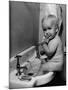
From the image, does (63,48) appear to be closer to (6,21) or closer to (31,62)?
(31,62)

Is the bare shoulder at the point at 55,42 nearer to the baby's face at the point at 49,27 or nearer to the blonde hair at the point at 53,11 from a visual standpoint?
the baby's face at the point at 49,27

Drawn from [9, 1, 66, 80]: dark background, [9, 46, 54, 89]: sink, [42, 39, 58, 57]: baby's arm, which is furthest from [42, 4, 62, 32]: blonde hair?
[9, 46, 54, 89]: sink

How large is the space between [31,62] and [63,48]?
0.71 meters

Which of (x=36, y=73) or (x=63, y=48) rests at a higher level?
(x=63, y=48)

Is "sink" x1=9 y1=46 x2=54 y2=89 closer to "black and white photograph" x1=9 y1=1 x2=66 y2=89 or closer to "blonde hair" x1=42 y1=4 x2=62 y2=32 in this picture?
"black and white photograph" x1=9 y1=1 x2=66 y2=89

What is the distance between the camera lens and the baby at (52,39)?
444cm

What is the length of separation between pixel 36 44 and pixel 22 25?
44 cm

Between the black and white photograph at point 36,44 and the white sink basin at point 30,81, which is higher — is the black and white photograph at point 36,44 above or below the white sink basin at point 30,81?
above

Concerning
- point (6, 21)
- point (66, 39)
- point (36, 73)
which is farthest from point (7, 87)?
point (66, 39)

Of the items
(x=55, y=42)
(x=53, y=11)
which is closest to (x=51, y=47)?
(x=55, y=42)

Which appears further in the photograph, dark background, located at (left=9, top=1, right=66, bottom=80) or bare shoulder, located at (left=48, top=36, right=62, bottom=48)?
bare shoulder, located at (left=48, top=36, right=62, bottom=48)

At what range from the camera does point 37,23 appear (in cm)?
439

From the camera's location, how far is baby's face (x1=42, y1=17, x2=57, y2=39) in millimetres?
4430

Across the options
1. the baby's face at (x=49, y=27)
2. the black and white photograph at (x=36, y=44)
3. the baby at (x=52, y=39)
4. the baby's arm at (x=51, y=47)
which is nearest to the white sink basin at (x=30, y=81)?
the black and white photograph at (x=36, y=44)
